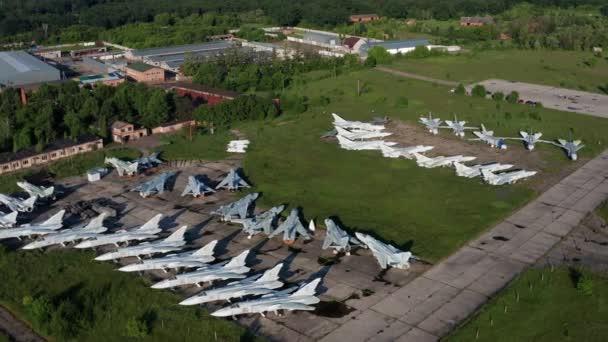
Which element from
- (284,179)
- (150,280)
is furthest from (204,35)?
(150,280)

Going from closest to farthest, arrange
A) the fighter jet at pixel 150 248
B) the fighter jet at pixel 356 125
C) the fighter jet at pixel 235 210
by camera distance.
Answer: the fighter jet at pixel 150 248 → the fighter jet at pixel 235 210 → the fighter jet at pixel 356 125

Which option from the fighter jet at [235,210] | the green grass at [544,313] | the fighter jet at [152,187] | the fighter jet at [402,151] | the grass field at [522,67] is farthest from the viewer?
Result: the grass field at [522,67]

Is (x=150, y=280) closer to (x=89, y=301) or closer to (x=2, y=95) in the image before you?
(x=89, y=301)

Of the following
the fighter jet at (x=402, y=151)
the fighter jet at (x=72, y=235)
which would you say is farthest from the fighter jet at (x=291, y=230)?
the fighter jet at (x=402, y=151)

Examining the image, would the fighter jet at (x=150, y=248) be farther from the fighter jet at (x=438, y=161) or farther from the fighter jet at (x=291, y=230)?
the fighter jet at (x=438, y=161)

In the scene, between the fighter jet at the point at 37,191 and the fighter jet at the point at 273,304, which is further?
the fighter jet at the point at 37,191

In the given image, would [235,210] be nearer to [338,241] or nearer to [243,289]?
[338,241]
